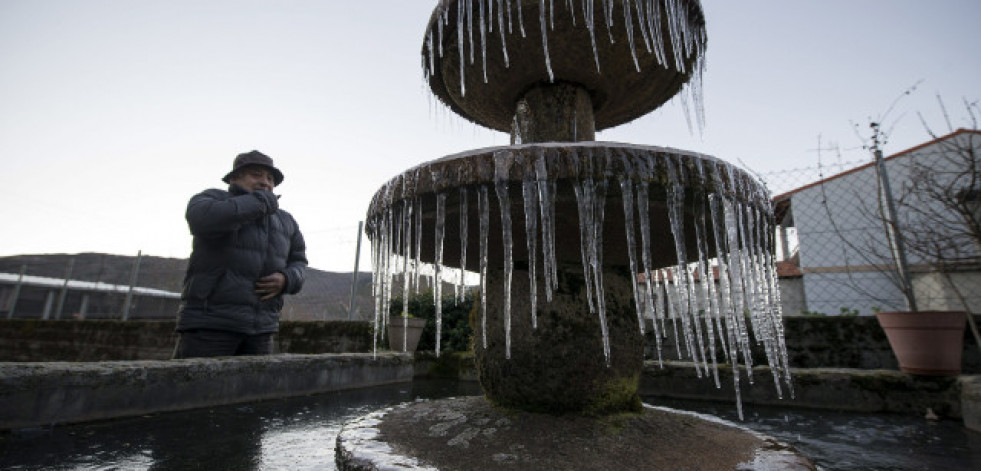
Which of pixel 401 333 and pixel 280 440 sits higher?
pixel 401 333

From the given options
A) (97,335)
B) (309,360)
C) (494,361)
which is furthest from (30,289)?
(494,361)

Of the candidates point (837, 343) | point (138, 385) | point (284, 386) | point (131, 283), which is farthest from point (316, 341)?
point (837, 343)

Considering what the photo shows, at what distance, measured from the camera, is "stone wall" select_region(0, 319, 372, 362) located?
674 centimetres

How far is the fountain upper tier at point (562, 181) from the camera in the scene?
158cm

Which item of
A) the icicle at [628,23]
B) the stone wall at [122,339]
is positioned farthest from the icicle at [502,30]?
the stone wall at [122,339]

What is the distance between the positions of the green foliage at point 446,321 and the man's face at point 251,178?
401 cm

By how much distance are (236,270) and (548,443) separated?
2.29 m

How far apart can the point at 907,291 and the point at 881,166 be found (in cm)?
129

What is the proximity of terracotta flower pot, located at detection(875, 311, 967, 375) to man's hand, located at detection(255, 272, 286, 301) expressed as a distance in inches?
192

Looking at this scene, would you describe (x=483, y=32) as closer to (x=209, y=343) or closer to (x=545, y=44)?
(x=545, y=44)

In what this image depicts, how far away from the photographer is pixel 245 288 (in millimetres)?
2926

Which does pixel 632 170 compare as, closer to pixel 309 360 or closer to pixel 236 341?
pixel 236 341

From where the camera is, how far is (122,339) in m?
8.15

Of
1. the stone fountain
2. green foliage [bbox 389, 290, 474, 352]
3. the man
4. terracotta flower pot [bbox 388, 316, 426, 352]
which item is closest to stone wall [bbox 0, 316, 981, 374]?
terracotta flower pot [bbox 388, 316, 426, 352]
